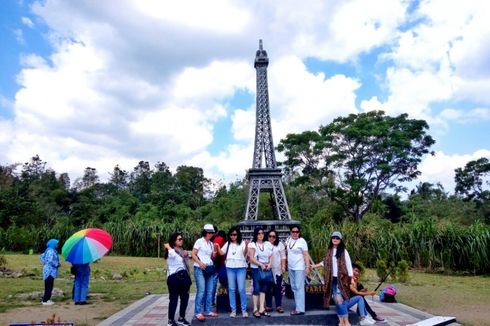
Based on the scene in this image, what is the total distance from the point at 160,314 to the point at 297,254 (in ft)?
8.94

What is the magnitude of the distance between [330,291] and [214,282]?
176cm

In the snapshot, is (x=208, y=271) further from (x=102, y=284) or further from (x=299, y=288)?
(x=102, y=284)

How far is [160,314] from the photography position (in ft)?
24.2

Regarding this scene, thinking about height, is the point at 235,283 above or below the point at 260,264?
below

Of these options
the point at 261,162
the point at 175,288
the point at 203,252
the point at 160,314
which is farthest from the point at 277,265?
the point at 261,162

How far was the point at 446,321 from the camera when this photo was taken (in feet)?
20.4

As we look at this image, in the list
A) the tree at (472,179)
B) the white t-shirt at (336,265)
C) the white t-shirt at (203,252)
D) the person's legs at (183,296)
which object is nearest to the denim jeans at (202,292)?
the white t-shirt at (203,252)

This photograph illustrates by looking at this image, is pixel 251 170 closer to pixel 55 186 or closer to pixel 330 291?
pixel 330 291

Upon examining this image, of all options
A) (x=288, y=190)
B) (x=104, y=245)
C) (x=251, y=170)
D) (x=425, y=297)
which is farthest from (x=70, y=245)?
(x=288, y=190)

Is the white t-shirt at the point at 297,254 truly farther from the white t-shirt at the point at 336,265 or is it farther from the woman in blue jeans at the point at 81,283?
the woman in blue jeans at the point at 81,283

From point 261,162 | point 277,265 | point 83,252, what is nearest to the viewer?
point 277,265

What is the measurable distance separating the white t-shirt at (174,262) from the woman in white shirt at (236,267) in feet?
2.50

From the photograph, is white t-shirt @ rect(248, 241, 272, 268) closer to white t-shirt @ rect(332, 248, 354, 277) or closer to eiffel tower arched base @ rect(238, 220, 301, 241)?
white t-shirt @ rect(332, 248, 354, 277)

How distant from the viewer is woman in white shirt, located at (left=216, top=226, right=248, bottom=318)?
6371 mm
